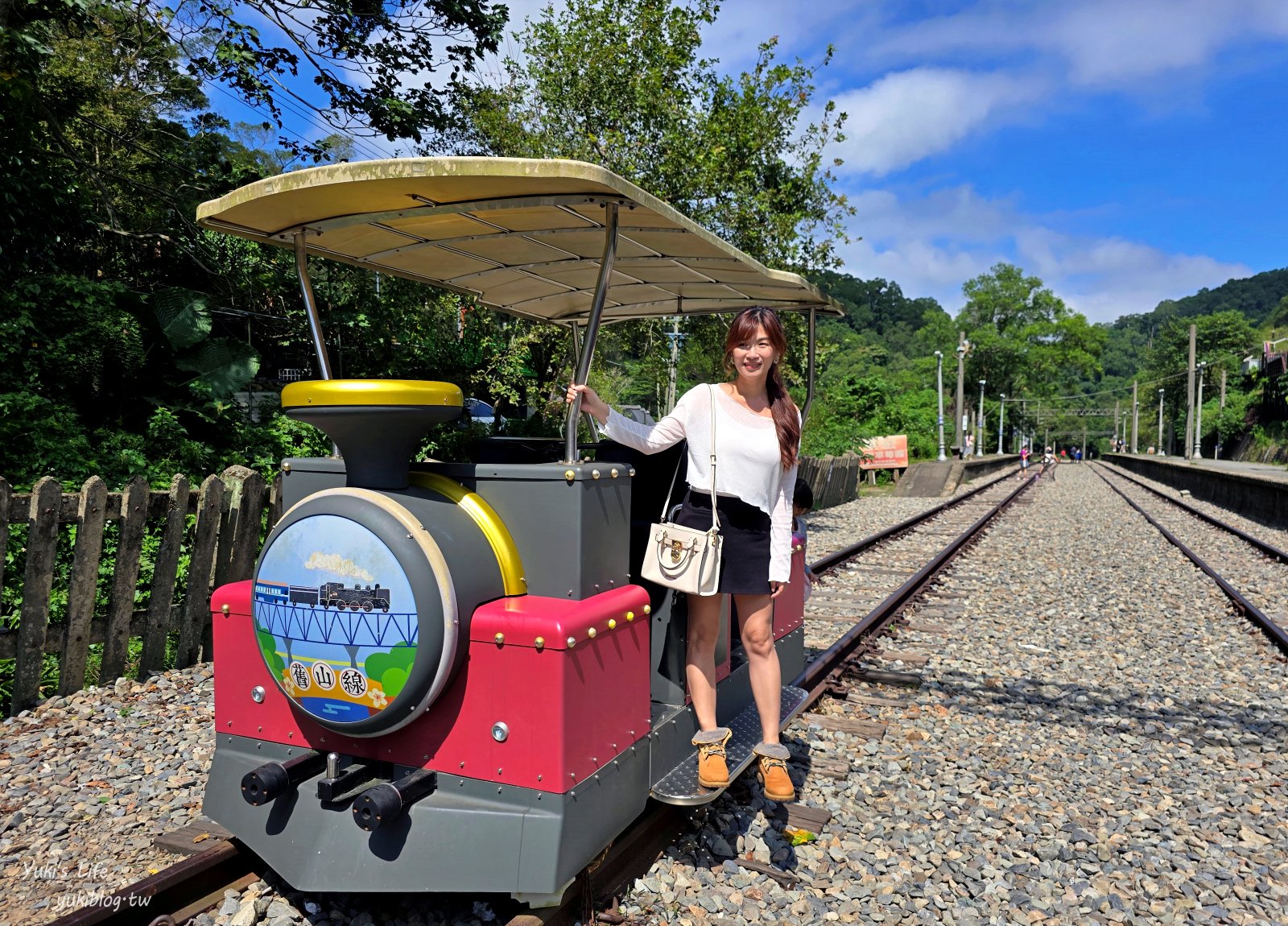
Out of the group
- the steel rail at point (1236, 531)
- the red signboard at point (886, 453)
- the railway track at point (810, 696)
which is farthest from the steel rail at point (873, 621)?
the red signboard at point (886, 453)

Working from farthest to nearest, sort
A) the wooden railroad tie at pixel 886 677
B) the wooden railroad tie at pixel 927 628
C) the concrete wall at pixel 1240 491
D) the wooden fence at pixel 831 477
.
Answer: the wooden fence at pixel 831 477 → the concrete wall at pixel 1240 491 → the wooden railroad tie at pixel 927 628 → the wooden railroad tie at pixel 886 677

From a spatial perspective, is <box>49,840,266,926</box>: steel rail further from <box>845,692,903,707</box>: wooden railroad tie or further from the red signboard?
the red signboard

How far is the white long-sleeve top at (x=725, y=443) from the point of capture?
3201 mm

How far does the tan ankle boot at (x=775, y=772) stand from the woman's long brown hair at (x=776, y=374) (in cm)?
110

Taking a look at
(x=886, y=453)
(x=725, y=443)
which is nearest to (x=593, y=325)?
(x=725, y=443)

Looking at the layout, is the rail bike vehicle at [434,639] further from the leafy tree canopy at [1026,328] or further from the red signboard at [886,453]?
the leafy tree canopy at [1026,328]

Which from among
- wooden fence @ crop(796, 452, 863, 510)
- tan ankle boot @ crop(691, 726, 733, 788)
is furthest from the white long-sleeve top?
wooden fence @ crop(796, 452, 863, 510)

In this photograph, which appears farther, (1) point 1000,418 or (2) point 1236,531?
(1) point 1000,418

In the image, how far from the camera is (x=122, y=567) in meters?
4.91

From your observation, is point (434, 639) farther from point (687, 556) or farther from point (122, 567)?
point (122, 567)

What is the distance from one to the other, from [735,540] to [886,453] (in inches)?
1049

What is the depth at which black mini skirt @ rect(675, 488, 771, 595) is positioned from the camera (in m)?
3.27

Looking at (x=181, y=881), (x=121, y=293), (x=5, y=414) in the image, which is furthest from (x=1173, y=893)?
(x=121, y=293)

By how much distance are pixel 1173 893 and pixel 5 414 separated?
8819mm
